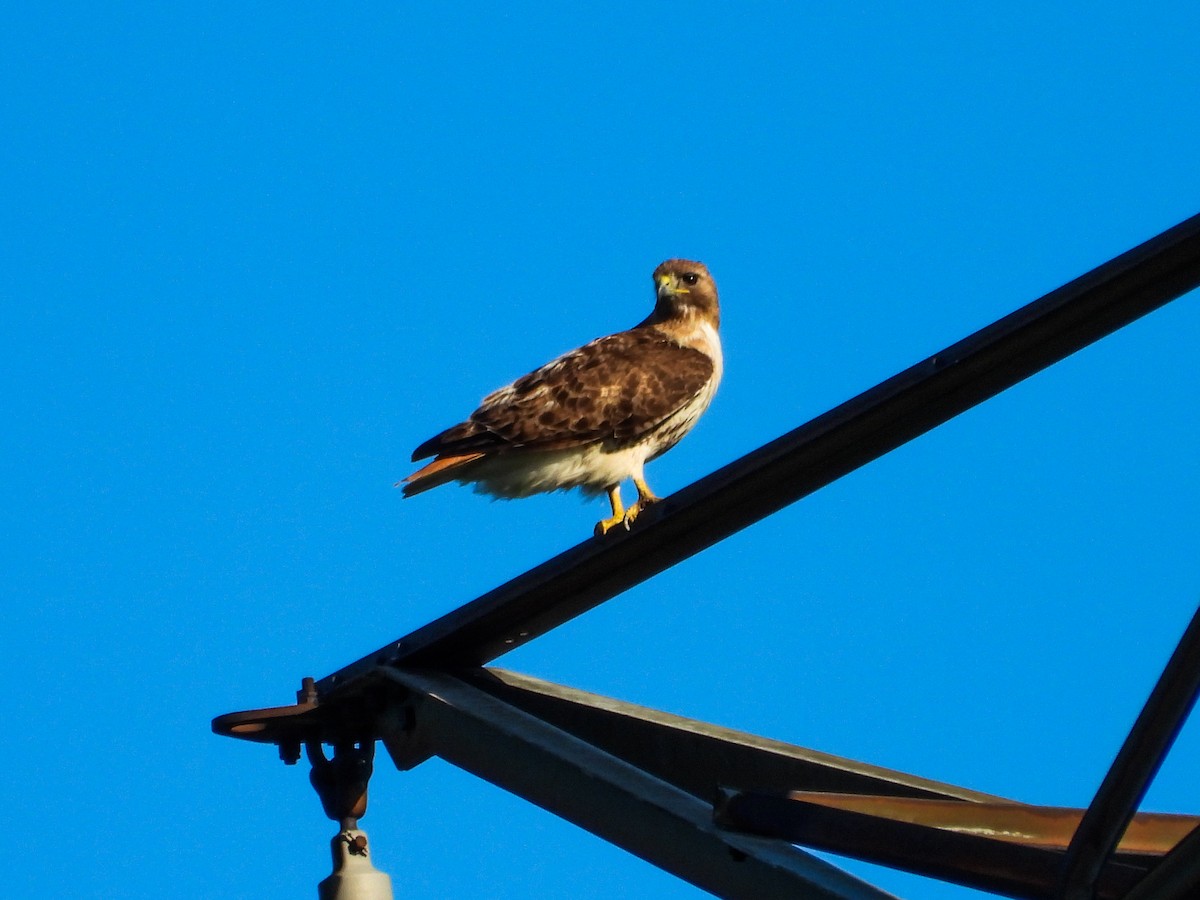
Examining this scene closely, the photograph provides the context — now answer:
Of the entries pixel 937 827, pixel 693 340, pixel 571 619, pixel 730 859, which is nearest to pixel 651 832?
pixel 730 859

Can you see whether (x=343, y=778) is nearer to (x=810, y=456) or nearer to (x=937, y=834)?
(x=810, y=456)

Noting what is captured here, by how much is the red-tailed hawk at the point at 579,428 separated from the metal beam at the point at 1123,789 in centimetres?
454

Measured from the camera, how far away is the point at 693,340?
8336 mm

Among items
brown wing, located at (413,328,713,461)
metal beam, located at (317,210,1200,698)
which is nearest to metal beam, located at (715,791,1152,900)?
metal beam, located at (317,210,1200,698)

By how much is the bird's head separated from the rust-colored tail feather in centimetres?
191

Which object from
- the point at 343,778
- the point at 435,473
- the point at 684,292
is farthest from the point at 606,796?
the point at 684,292

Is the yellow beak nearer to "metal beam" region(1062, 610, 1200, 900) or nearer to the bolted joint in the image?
the bolted joint

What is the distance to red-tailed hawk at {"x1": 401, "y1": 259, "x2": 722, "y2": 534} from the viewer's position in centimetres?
719

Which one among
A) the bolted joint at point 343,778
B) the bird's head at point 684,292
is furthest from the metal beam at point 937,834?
the bird's head at point 684,292

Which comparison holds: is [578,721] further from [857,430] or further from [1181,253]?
[1181,253]

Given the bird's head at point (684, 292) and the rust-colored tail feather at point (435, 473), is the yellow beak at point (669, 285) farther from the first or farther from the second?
the rust-colored tail feather at point (435, 473)

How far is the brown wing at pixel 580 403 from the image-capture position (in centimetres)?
721

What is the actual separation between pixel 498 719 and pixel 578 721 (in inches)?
15.1

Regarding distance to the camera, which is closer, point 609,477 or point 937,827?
point 937,827
